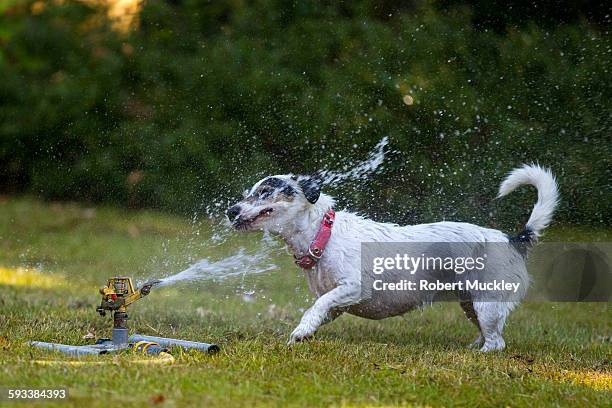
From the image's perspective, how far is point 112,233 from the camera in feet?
32.0

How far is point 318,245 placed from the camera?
4582 millimetres

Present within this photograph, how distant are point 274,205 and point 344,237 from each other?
0.40 metres

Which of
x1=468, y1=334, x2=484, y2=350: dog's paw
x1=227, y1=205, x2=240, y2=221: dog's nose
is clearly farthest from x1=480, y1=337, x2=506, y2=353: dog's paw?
x1=227, y1=205, x2=240, y2=221: dog's nose

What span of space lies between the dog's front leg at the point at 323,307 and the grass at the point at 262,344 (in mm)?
110

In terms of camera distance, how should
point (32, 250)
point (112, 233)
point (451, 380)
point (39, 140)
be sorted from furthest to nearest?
point (39, 140), point (112, 233), point (32, 250), point (451, 380)

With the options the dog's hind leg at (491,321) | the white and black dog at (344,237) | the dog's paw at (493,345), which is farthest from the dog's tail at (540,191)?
the dog's paw at (493,345)

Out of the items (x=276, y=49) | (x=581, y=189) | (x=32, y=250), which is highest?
(x=276, y=49)

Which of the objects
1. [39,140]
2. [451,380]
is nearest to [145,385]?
[451,380]

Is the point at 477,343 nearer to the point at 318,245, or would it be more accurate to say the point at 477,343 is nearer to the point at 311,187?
the point at 318,245

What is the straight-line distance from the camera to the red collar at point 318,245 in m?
4.59

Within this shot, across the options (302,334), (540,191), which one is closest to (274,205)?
(302,334)

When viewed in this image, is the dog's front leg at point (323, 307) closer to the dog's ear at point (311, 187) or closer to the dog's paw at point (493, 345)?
the dog's ear at point (311, 187)

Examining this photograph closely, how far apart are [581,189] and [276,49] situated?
13.2ft

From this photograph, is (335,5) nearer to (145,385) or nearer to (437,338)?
(437,338)
